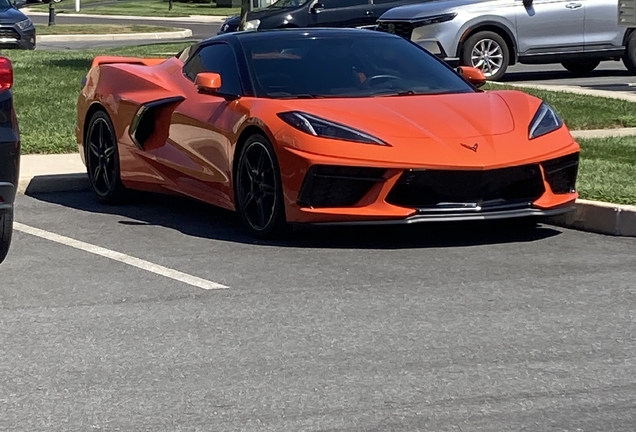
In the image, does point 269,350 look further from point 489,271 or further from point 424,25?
point 424,25

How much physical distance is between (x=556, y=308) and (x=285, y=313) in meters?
1.24

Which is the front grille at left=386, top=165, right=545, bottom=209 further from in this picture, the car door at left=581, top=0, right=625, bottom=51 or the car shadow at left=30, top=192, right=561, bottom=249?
the car door at left=581, top=0, right=625, bottom=51

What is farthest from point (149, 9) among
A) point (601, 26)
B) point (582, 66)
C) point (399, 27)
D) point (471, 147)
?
point (471, 147)

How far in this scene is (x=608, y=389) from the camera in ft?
16.6

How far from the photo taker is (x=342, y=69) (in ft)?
29.7

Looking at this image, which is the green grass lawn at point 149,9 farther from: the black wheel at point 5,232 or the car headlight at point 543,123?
the black wheel at point 5,232

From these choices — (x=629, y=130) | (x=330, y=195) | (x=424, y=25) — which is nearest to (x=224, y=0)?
(x=424, y=25)

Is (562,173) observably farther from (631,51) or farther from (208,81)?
(631,51)

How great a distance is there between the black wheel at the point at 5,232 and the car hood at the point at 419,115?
185cm

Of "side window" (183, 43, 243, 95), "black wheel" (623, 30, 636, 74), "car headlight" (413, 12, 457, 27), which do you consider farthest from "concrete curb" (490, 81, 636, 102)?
"side window" (183, 43, 243, 95)

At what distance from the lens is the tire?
19094 mm

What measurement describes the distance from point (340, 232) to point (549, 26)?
1147cm

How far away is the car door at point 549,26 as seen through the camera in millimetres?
19453

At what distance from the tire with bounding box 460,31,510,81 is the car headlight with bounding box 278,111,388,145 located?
11232 millimetres
